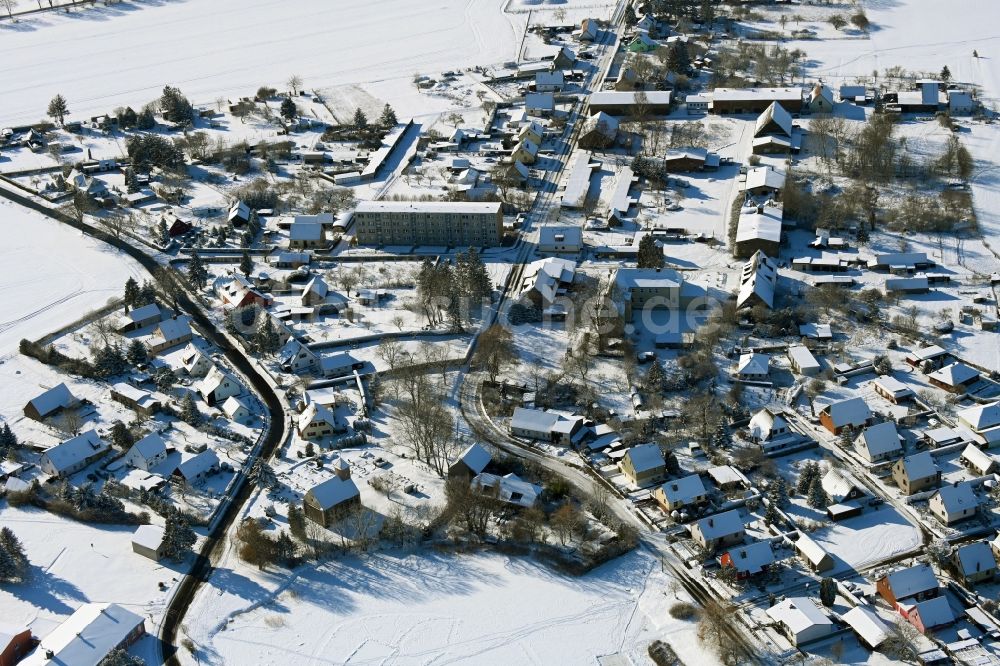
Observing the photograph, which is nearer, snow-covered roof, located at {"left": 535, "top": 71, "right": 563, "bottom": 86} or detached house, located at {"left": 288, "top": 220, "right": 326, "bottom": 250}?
detached house, located at {"left": 288, "top": 220, "right": 326, "bottom": 250}

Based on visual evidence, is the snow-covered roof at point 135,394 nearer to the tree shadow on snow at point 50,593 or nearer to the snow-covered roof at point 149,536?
the snow-covered roof at point 149,536

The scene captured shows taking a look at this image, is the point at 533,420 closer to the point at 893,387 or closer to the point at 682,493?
the point at 682,493

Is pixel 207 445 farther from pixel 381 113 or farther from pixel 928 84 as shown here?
pixel 928 84

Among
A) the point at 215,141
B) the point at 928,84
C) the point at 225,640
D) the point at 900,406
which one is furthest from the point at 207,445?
the point at 928,84

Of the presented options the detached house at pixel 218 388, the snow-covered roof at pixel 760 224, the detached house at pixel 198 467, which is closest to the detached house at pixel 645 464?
the detached house at pixel 198 467

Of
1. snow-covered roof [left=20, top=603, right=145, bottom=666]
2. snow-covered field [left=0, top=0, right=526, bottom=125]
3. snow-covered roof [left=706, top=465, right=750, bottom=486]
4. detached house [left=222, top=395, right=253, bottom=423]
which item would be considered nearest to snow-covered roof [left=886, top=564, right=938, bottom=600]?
snow-covered roof [left=706, top=465, right=750, bottom=486]

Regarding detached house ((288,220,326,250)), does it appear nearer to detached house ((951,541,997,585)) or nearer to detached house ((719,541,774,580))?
detached house ((719,541,774,580))
